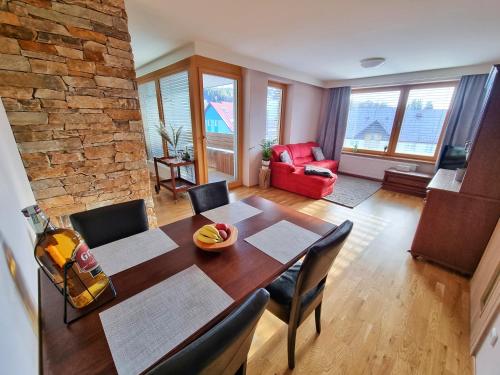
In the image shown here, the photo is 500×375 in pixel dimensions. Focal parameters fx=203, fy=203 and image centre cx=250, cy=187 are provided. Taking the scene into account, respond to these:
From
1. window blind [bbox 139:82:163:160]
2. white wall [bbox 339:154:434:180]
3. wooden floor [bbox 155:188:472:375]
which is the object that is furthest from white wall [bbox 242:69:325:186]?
wooden floor [bbox 155:188:472:375]

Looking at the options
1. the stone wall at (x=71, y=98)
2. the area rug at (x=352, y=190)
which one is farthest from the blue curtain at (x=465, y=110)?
the stone wall at (x=71, y=98)

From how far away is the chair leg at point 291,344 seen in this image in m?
1.10

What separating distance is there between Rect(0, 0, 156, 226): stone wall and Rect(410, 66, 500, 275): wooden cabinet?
9.98 feet

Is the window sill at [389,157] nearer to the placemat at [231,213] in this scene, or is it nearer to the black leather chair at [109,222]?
the placemat at [231,213]

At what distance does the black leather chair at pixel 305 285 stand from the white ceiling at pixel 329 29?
210 cm

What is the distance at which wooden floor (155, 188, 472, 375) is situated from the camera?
1245mm

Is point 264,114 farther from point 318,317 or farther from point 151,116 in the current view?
point 318,317

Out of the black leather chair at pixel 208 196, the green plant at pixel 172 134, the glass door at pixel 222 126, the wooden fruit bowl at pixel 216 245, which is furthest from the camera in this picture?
the glass door at pixel 222 126

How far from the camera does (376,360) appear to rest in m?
1.26

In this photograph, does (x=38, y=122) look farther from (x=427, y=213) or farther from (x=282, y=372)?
(x=427, y=213)

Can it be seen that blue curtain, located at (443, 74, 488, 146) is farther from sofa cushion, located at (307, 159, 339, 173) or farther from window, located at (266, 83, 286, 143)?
window, located at (266, 83, 286, 143)

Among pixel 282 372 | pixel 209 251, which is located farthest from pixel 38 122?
pixel 282 372

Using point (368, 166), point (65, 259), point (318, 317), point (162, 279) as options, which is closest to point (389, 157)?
point (368, 166)

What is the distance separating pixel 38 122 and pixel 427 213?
3.52 metres
